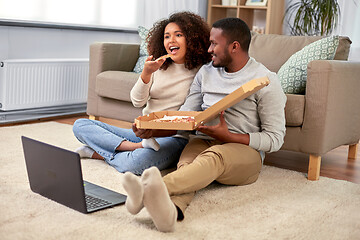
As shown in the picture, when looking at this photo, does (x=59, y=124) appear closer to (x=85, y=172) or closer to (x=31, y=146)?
(x=85, y=172)

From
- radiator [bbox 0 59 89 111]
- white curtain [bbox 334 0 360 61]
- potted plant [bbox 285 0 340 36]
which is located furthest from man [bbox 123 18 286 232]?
white curtain [bbox 334 0 360 61]

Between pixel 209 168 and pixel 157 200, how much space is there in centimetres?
36

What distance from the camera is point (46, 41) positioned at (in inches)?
145

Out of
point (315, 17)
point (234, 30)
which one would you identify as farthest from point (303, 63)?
point (315, 17)

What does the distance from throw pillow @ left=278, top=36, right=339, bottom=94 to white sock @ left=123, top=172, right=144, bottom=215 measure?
1.24 metres

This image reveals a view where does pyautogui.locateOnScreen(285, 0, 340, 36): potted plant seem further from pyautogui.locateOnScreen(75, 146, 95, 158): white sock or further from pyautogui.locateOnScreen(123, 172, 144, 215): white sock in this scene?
pyautogui.locateOnScreen(123, 172, 144, 215): white sock

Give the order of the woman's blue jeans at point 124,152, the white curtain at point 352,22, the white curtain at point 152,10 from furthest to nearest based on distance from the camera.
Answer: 1. the white curtain at point 152,10
2. the white curtain at point 352,22
3. the woman's blue jeans at point 124,152

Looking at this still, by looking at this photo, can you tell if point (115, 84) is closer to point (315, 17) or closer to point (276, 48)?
point (276, 48)

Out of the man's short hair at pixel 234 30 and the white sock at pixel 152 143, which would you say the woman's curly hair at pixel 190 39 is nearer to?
the man's short hair at pixel 234 30

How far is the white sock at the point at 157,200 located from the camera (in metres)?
1.45

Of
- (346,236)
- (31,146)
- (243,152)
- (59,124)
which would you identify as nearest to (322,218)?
(346,236)

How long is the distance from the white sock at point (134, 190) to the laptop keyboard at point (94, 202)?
0.25 meters

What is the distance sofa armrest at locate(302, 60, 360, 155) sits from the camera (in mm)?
2256

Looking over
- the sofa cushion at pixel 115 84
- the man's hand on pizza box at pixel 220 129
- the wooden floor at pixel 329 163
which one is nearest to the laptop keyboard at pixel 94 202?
the man's hand on pizza box at pixel 220 129
